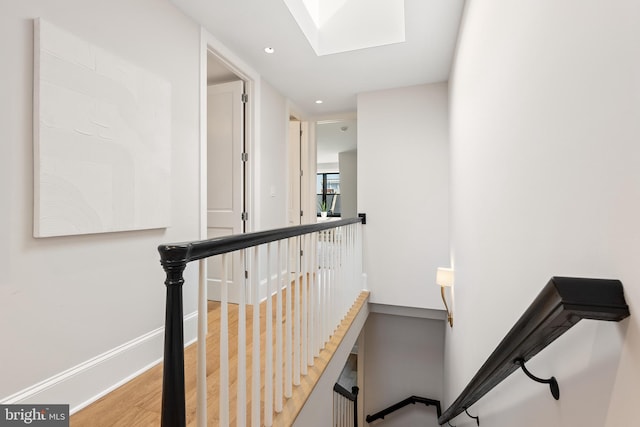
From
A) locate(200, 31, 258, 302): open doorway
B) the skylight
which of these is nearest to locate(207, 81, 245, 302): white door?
locate(200, 31, 258, 302): open doorway

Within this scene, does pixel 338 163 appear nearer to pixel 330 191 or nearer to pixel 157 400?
pixel 330 191

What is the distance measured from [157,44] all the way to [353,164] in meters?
6.98

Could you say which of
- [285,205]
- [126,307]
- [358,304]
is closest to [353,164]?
[285,205]

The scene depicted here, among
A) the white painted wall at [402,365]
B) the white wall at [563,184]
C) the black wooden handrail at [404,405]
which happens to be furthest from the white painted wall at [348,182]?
the white wall at [563,184]

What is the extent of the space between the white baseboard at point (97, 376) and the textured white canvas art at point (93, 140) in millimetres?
703

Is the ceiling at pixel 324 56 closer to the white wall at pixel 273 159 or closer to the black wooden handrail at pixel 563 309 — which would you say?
the white wall at pixel 273 159

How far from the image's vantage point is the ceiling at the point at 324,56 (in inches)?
87.1

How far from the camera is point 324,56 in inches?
113

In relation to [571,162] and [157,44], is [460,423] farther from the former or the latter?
[157,44]

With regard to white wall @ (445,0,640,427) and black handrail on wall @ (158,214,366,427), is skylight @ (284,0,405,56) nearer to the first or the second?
white wall @ (445,0,640,427)

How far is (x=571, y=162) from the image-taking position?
2.22 ft

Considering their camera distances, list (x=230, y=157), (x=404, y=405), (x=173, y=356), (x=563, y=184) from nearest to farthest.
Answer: (x=563, y=184)
(x=173, y=356)
(x=230, y=157)
(x=404, y=405)

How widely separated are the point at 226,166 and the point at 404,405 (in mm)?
4101

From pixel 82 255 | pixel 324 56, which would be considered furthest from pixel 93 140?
pixel 324 56
